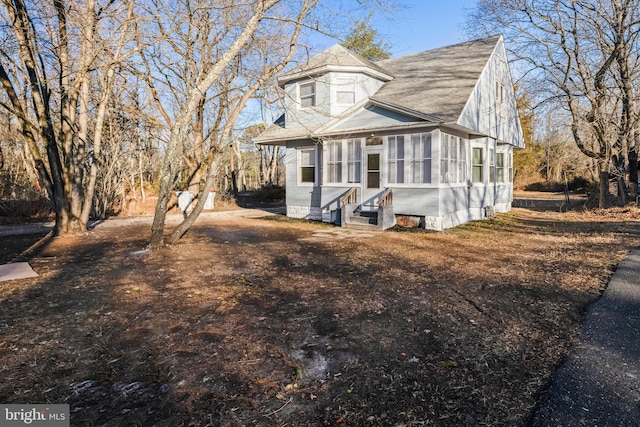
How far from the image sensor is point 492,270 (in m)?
6.30

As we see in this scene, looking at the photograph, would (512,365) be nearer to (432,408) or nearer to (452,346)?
(452,346)

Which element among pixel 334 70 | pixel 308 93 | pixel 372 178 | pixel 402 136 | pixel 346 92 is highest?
pixel 334 70

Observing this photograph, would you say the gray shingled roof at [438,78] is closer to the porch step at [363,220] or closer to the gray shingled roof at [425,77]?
the gray shingled roof at [425,77]

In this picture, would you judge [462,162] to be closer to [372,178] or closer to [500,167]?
[372,178]

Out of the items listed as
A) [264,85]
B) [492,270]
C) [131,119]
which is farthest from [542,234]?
[131,119]

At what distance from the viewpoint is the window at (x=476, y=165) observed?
535 inches

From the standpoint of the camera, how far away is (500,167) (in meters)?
16.2

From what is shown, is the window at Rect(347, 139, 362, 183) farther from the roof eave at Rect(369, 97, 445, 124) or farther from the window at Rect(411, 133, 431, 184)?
the window at Rect(411, 133, 431, 184)

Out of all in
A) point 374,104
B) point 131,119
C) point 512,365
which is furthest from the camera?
point 131,119

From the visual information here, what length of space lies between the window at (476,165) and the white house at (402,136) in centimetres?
4

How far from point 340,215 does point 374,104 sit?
12.2 feet

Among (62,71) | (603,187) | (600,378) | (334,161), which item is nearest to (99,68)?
(62,71)

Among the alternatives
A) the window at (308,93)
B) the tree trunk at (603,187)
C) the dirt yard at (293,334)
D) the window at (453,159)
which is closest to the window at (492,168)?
the window at (453,159)

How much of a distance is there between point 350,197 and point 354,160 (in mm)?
1262
